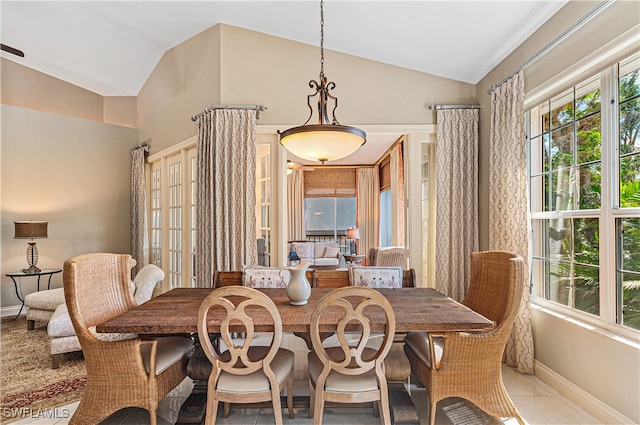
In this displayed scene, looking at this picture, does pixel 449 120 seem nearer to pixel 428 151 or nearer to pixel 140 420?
pixel 428 151

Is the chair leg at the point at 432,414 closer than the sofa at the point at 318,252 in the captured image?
Yes

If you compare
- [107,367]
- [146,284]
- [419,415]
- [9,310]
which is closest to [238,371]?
[107,367]

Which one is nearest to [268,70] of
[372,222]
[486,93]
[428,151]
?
[428,151]

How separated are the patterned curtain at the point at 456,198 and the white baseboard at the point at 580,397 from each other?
3.52ft

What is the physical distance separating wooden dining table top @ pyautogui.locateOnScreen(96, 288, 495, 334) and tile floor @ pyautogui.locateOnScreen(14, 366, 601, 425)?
0.69 m

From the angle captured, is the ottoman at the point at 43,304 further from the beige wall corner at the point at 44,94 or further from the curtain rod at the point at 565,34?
the curtain rod at the point at 565,34

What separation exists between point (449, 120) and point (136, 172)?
480cm

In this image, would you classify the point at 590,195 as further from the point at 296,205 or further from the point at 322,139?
the point at 296,205

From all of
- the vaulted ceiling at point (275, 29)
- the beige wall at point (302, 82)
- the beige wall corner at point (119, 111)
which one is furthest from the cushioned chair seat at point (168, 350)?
the beige wall corner at point (119, 111)

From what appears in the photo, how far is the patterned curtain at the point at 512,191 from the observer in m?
2.76

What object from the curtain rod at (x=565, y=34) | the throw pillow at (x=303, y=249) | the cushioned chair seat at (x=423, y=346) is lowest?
the cushioned chair seat at (x=423, y=346)

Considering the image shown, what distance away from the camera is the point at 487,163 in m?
3.46

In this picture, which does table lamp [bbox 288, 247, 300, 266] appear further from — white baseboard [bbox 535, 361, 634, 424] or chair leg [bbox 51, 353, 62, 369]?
white baseboard [bbox 535, 361, 634, 424]


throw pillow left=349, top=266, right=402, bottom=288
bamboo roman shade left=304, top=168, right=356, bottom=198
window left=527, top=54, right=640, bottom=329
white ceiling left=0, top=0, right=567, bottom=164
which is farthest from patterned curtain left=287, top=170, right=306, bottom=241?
window left=527, top=54, right=640, bottom=329
